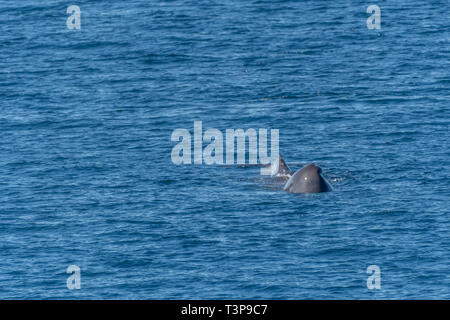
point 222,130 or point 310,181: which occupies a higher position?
point 222,130

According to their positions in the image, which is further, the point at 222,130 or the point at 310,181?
the point at 222,130

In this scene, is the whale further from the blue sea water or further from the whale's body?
the blue sea water

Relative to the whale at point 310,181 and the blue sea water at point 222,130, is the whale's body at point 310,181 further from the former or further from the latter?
the blue sea water at point 222,130

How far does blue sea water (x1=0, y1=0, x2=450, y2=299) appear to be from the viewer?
63.9m

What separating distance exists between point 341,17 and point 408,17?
24.3 ft

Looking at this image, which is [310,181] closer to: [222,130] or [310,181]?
[310,181]

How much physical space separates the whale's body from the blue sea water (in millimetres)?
945

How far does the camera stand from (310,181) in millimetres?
74750

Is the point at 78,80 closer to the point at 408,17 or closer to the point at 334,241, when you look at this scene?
the point at 408,17

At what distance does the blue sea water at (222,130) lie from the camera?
6391 cm

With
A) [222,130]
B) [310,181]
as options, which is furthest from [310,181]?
[222,130]

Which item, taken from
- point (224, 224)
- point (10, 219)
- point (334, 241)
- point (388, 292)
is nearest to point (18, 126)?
point (10, 219)

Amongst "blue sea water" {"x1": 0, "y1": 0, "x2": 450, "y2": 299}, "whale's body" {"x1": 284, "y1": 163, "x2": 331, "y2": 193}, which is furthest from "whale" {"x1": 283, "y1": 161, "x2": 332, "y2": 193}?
"blue sea water" {"x1": 0, "y1": 0, "x2": 450, "y2": 299}

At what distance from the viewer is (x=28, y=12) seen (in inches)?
5241
